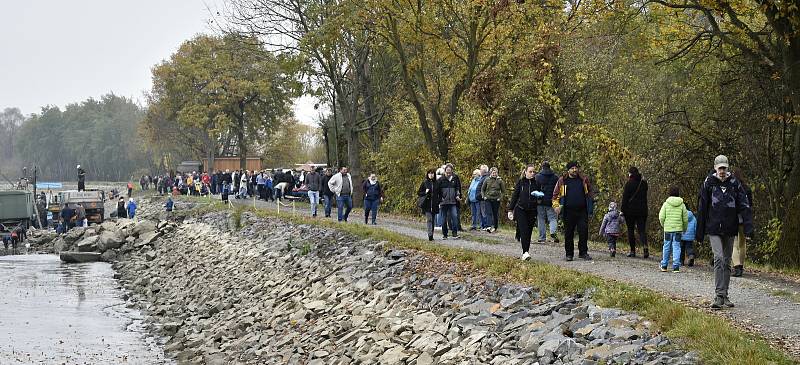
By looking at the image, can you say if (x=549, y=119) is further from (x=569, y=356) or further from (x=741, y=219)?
(x=569, y=356)

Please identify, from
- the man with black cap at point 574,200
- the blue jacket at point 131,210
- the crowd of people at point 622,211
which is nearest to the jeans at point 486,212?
the crowd of people at point 622,211

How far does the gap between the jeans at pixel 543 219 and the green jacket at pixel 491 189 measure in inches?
108

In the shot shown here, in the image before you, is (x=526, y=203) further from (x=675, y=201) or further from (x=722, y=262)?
(x=722, y=262)

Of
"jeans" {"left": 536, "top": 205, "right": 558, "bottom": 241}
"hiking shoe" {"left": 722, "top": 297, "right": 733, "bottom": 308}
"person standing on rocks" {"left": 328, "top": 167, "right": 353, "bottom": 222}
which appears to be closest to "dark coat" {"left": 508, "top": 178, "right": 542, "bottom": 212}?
"jeans" {"left": 536, "top": 205, "right": 558, "bottom": 241}

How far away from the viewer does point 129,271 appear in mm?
37281

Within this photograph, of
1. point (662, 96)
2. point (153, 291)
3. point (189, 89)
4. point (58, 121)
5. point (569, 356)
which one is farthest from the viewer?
point (58, 121)

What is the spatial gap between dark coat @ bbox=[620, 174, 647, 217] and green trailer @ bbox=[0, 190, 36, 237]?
161 ft

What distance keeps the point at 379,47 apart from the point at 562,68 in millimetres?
12983

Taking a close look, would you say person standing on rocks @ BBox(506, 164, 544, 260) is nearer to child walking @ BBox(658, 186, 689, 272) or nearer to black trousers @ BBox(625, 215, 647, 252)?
black trousers @ BBox(625, 215, 647, 252)

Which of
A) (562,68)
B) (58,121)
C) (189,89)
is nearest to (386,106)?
(562,68)

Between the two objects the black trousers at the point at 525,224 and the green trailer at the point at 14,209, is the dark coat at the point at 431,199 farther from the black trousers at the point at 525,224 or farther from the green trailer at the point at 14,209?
the green trailer at the point at 14,209

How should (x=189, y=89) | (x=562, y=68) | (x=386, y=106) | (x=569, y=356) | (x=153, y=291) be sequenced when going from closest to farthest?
(x=569, y=356) → (x=562, y=68) → (x=153, y=291) → (x=386, y=106) → (x=189, y=89)

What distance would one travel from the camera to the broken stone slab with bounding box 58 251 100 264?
1697 inches

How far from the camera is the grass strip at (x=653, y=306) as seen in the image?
8.55 m
